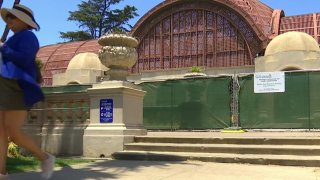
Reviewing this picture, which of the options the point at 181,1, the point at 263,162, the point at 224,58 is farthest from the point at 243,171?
the point at 181,1

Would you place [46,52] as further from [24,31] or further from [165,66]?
[24,31]

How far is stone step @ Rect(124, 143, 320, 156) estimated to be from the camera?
7535 millimetres

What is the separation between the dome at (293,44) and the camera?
25.2m

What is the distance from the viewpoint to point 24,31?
4473 millimetres

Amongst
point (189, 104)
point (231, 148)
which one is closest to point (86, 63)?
point (189, 104)

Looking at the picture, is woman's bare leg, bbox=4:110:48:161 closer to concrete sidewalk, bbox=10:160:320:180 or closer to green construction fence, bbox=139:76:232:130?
concrete sidewalk, bbox=10:160:320:180

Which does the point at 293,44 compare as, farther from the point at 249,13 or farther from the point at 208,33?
the point at 208,33

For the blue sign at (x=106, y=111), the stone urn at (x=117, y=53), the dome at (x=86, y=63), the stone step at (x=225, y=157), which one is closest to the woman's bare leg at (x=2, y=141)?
the stone step at (x=225, y=157)

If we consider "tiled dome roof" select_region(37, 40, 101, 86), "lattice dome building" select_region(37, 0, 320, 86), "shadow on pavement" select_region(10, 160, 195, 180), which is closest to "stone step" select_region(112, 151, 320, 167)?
"shadow on pavement" select_region(10, 160, 195, 180)

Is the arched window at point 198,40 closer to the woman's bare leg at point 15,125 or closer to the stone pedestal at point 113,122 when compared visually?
the stone pedestal at point 113,122

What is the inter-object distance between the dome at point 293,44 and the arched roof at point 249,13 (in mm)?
5288

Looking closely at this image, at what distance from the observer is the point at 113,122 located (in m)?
9.16

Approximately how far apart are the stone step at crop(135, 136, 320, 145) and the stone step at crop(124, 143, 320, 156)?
16 centimetres

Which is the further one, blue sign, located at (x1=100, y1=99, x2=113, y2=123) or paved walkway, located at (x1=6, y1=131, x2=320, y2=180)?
blue sign, located at (x1=100, y1=99, x2=113, y2=123)
